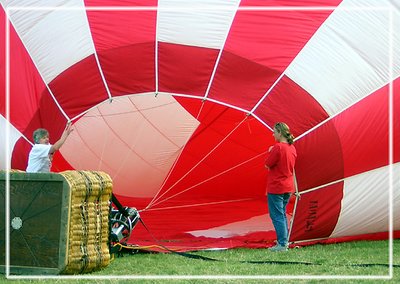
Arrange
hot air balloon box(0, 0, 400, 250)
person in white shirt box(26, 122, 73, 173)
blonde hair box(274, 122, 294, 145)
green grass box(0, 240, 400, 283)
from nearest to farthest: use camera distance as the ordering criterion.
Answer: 1. green grass box(0, 240, 400, 283)
2. person in white shirt box(26, 122, 73, 173)
3. blonde hair box(274, 122, 294, 145)
4. hot air balloon box(0, 0, 400, 250)

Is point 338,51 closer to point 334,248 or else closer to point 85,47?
point 334,248

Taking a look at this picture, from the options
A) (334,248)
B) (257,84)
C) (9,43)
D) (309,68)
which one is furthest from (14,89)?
(334,248)

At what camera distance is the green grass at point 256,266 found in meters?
4.38

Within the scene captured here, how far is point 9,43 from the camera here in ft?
19.6

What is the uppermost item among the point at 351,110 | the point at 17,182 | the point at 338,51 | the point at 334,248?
the point at 338,51

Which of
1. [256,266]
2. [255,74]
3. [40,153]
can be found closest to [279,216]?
[256,266]

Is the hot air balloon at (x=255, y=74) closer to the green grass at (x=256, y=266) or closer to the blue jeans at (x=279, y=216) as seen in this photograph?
the blue jeans at (x=279, y=216)

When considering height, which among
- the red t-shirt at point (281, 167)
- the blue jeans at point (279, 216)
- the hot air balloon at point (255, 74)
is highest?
the hot air balloon at point (255, 74)

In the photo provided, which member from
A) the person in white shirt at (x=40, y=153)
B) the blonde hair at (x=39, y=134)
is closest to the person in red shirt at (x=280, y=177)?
the person in white shirt at (x=40, y=153)

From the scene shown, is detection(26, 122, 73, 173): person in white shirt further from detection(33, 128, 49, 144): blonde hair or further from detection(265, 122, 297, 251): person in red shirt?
detection(265, 122, 297, 251): person in red shirt

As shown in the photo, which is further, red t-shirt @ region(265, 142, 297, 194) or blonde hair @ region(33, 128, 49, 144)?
red t-shirt @ region(265, 142, 297, 194)

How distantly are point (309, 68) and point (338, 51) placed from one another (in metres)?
0.26

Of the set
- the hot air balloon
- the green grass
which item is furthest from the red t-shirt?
the green grass

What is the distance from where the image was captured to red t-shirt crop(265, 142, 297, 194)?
Result: 5.62m
